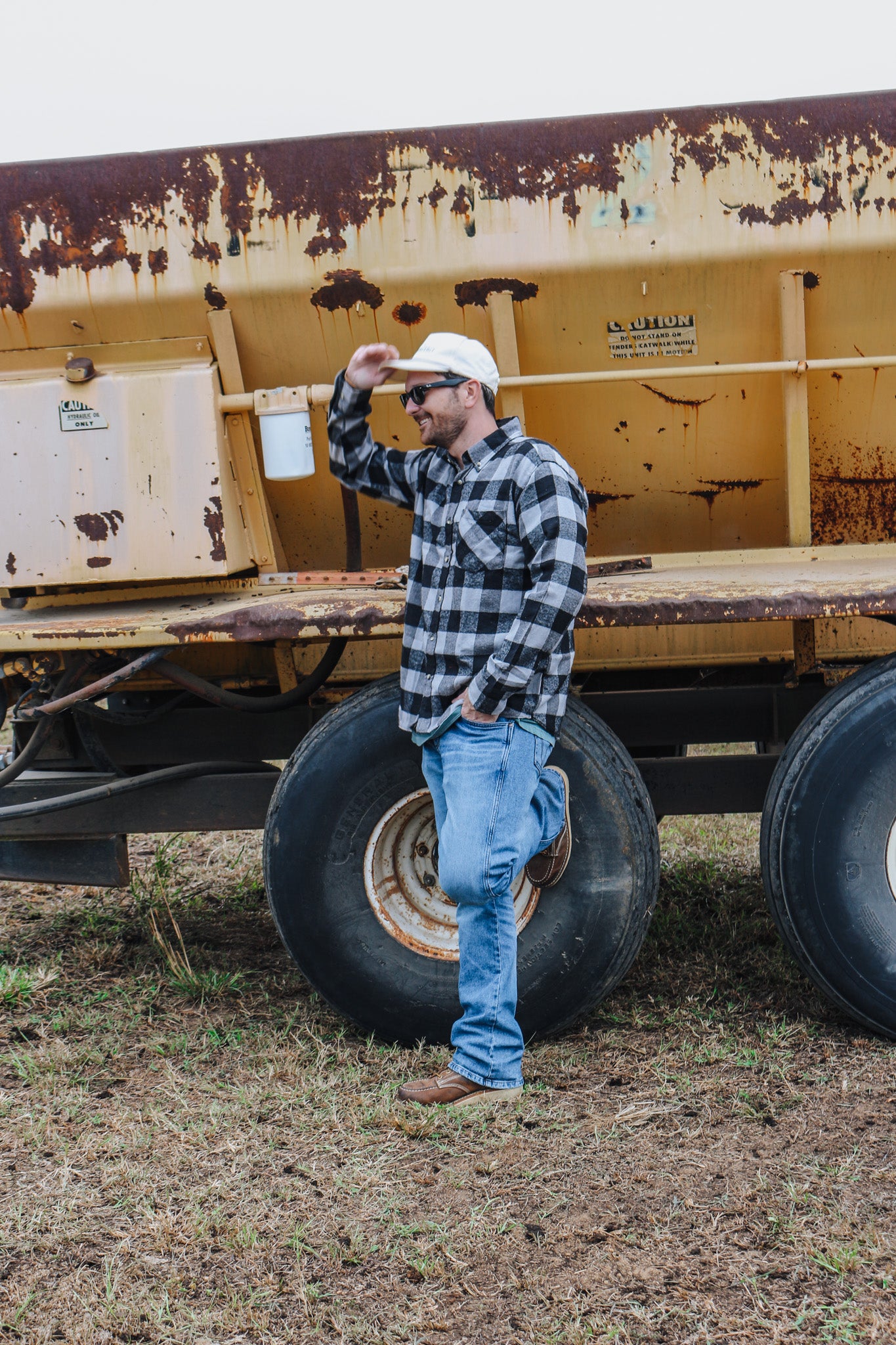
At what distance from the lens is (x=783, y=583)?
10.3 ft

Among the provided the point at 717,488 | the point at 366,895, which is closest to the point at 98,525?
the point at 366,895

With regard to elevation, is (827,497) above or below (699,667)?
above

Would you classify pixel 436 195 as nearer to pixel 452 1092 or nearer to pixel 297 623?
pixel 297 623

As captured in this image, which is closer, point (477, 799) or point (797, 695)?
point (477, 799)

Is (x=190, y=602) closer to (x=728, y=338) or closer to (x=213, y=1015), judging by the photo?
(x=213, y=1015)

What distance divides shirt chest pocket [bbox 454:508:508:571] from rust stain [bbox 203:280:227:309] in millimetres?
1084

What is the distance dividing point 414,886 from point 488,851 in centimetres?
62

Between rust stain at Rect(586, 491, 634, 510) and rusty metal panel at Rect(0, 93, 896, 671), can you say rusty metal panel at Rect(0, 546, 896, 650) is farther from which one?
rust stain at Rect(586, 491, 634, 510)

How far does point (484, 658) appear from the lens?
2.90 meters

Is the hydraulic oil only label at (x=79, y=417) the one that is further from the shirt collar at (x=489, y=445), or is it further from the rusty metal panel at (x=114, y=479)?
the shirt collar at (x=489, y=445)

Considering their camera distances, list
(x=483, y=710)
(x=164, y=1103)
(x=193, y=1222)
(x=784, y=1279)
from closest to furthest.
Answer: (x=784, y=1279), (x=193, y=1222), (x=483, y=710), (x=164, y=1103)

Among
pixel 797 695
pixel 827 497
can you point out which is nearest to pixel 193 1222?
pixel 797 695

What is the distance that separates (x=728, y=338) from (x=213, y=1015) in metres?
2.60

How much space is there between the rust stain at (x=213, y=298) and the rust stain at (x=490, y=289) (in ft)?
2.23
